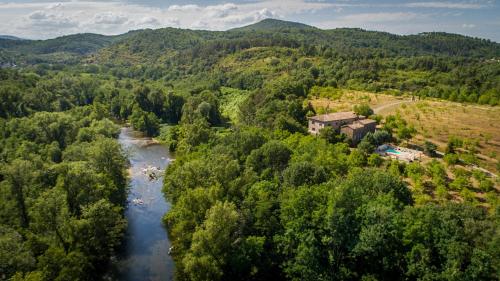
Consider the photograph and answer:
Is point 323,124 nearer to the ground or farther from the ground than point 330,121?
nearer to the ground

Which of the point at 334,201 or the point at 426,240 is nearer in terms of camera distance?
the point at 426,240

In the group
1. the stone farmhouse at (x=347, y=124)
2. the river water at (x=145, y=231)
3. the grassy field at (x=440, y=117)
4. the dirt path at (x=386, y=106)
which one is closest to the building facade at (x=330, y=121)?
the stone farmhouse at (x=347, y=124)

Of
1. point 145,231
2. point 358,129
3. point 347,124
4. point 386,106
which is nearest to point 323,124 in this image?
point 347,124

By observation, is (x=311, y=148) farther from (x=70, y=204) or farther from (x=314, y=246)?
(x=70, y=204)

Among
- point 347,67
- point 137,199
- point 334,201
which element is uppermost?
point 347,67

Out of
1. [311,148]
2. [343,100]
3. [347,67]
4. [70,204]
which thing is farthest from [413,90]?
[70,204]

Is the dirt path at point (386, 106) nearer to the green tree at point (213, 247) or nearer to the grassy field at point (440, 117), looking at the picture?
the grassy field at point (440, 117)

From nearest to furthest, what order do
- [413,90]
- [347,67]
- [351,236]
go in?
1. [351,236]
2. [413,90]
3. [347,67]

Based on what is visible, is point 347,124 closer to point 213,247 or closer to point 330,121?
point 330,121
